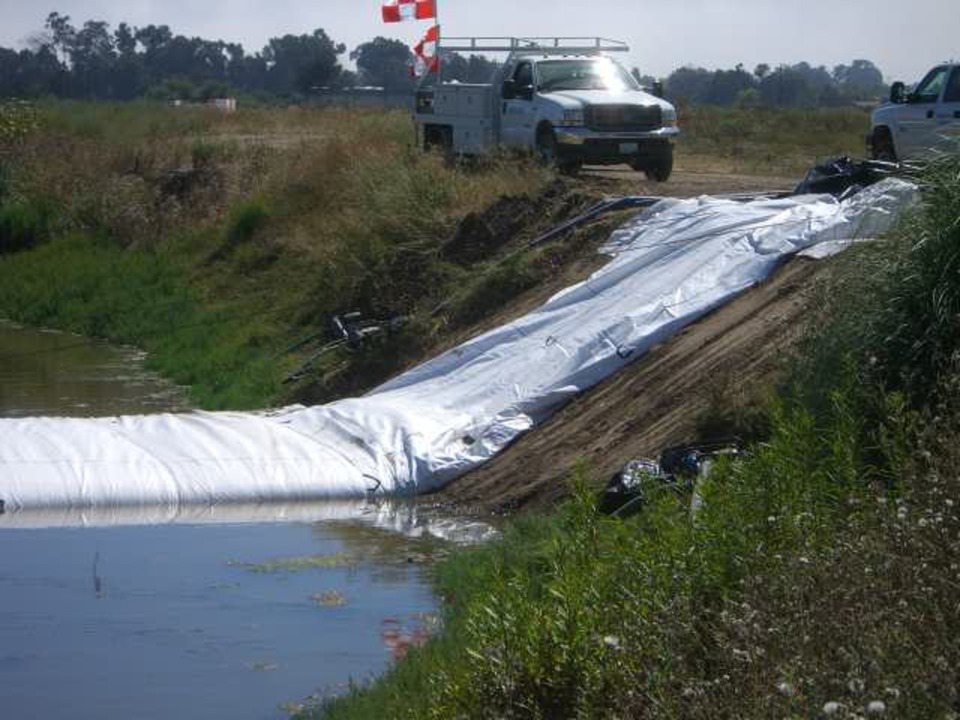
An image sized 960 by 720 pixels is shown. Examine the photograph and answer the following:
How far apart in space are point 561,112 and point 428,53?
7.03 meters

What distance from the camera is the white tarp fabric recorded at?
546 inches

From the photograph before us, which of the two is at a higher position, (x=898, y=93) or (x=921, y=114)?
(x=898, y=93)

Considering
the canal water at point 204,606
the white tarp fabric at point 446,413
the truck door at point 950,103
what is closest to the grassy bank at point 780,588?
the canal water at point 204,606

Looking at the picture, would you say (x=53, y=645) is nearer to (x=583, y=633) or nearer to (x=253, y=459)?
(x=253, y=459)

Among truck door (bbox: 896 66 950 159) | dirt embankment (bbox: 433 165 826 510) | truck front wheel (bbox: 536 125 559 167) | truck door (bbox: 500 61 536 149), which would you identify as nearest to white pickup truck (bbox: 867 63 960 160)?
truck door (bbox: 896 66 950 159)

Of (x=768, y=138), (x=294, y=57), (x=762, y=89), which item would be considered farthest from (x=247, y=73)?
(x=768, y=138)

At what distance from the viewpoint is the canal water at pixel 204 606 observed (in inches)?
385

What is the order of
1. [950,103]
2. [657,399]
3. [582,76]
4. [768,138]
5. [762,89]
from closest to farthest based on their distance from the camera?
1. [657,399]
2. [950,103]
3. [582,76]
4. [768,138]
5. [762,89]

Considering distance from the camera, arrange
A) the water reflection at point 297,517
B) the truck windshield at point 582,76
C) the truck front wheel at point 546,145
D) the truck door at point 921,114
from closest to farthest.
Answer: the water reflection at point 297,517 < the truck door at point 921,114 < the truck front wheel at point 546,145 < the truck windshield at point 582,76

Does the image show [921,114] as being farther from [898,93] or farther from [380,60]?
[380,60]

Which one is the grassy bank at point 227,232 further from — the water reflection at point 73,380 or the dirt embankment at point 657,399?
the dirt embankment at point 657,399

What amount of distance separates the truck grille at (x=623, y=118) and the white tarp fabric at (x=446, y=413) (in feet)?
23.2

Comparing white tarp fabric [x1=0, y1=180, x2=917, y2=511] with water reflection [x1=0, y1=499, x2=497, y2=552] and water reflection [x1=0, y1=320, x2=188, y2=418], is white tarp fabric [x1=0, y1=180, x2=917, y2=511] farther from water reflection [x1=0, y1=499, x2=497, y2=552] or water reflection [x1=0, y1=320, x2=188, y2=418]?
water reflection [x1=0, y1=320, x2=188, y2=418]

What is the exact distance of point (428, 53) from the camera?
1240 inches
